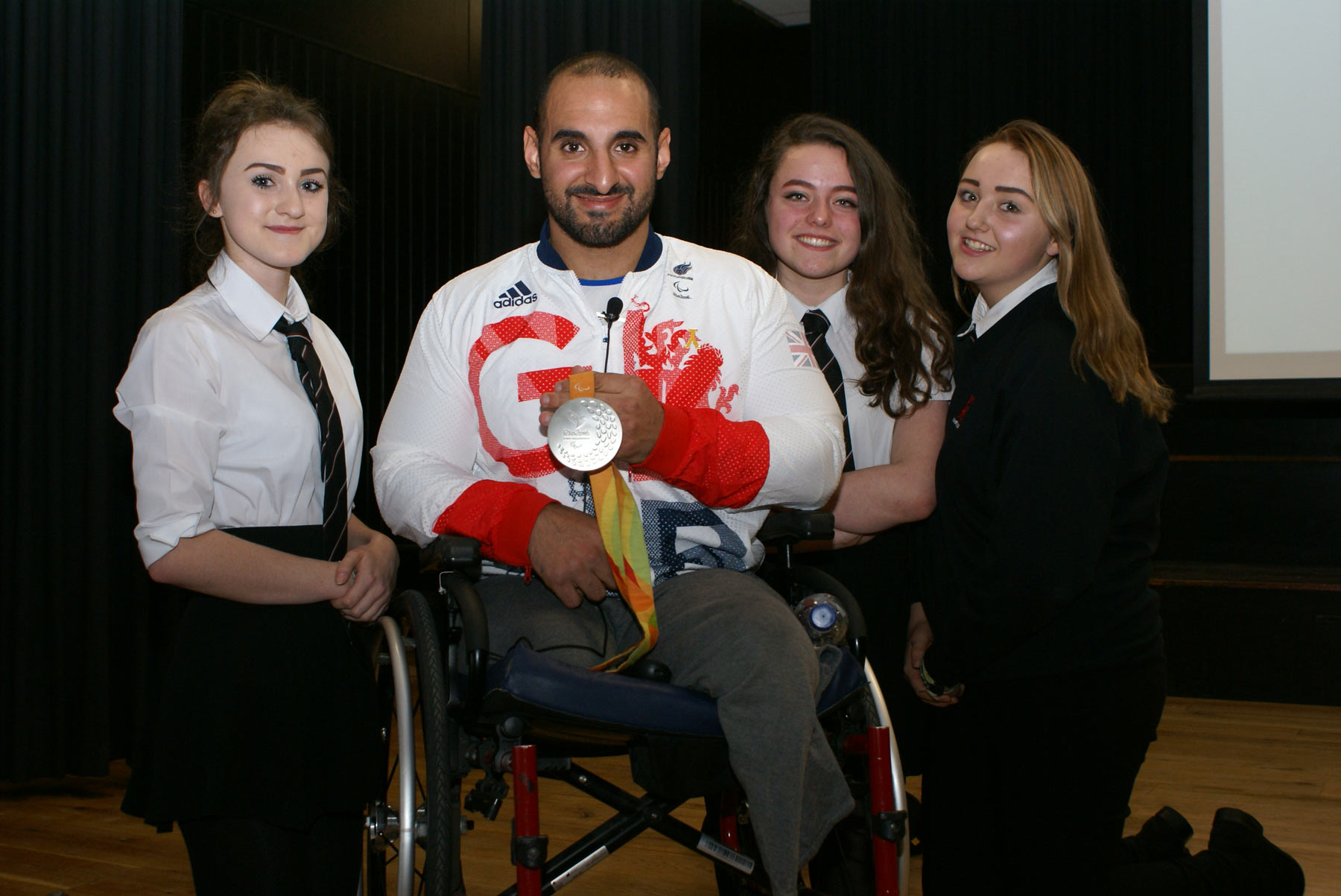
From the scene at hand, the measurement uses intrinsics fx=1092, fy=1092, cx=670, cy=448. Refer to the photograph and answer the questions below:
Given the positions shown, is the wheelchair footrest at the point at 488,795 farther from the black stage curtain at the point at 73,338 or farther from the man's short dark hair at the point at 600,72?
the black stage curtain at the point at 73,338

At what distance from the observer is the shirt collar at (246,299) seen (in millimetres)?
1502

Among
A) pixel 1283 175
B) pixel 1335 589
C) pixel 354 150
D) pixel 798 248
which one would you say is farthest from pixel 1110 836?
pixel 354 150

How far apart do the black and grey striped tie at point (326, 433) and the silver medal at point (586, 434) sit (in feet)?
1.15

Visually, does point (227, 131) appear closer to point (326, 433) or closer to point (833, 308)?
point (326, 433)

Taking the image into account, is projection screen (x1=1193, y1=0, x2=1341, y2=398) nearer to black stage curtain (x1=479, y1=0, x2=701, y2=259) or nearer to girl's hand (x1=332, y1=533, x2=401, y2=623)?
black stage curtain (x1=479, y1=0, x2=701, y2=259)

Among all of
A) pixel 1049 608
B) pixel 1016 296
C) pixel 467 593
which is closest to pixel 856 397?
pixel 1016 296

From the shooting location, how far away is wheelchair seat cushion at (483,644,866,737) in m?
1.31

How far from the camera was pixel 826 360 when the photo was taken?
1.96 meters

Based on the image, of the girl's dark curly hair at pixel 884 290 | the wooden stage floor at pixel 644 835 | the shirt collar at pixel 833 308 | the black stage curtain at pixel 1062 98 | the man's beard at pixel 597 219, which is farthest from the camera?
the black stage curtain at pixel 1062 98

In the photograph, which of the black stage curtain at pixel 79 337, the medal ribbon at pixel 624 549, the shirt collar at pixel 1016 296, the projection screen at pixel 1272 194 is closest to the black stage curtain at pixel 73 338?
the black stage curtain at pixel 79 337

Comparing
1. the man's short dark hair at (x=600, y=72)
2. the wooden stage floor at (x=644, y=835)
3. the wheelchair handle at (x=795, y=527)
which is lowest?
the wooden stage floor at (x=644, y=835)

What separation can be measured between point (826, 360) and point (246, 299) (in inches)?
38.5

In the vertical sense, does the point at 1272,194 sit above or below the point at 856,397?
above

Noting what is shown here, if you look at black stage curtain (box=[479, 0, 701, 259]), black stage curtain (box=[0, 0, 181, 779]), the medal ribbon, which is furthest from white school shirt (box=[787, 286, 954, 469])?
black stage curtain (box=[0, 0, 181, 779])
